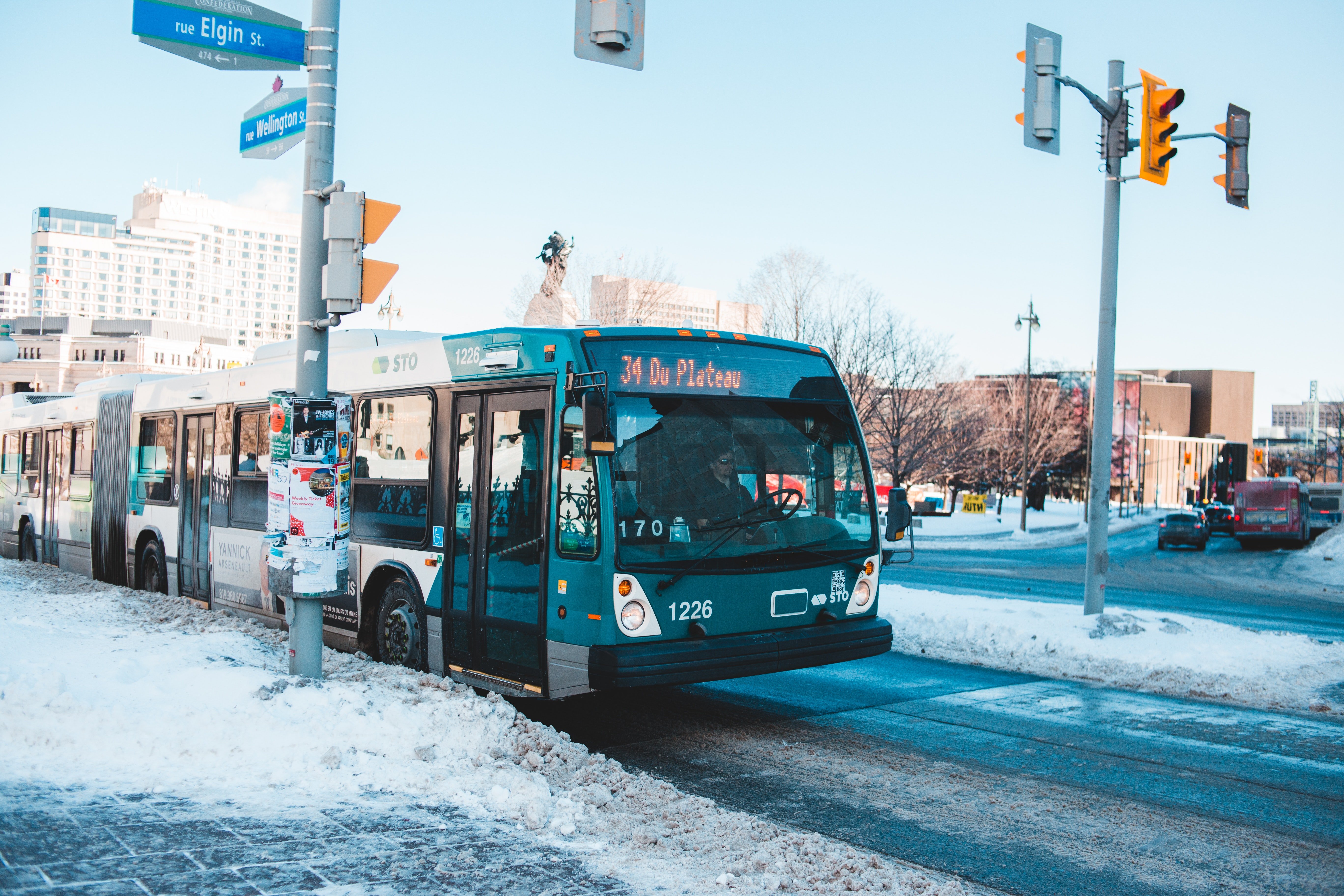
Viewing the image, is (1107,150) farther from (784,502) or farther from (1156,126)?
(784,502)

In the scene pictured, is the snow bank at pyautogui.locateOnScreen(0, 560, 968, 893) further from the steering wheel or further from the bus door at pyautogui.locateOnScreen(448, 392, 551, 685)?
the steering wheel

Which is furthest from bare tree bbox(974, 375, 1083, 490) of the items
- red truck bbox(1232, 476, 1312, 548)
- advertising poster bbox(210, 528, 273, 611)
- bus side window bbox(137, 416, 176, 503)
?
advertising poster bbox(210, 528, 273, 611)

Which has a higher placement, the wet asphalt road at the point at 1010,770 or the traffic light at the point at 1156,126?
the traffic light at the point at 1156,126

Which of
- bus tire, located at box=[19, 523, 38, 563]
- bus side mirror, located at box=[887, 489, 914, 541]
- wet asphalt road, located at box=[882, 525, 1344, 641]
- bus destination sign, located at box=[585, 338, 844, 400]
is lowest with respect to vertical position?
wet asphalt road, located at box=[882, 525, 1344, 641]

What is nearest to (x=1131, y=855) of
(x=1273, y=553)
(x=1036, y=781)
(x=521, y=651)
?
(x=1036, y=781)

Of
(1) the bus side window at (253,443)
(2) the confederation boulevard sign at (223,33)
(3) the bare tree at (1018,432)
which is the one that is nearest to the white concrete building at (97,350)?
(3) the bare tree at (1018,432)

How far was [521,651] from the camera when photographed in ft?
24.9

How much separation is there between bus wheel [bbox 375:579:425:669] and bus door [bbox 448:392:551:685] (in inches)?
20.7

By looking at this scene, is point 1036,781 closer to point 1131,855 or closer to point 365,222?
point 1131,855

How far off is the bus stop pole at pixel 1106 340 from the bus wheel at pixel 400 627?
8.50 m

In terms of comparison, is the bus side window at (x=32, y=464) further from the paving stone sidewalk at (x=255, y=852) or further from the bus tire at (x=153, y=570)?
the paving stone sidewalk at (x=255, y=852)

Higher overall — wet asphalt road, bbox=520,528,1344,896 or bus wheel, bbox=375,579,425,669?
bus wheel, bbox=375,579,425,669

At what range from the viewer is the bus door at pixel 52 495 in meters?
18.4

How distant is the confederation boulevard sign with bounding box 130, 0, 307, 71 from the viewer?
22.7ft
